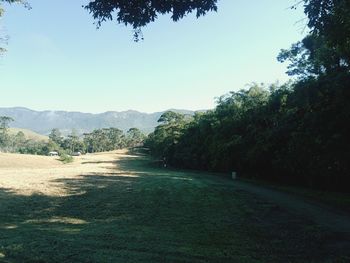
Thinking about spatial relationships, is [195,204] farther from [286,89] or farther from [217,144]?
[217,144]

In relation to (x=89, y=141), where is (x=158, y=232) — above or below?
below

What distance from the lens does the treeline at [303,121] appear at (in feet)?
47.5

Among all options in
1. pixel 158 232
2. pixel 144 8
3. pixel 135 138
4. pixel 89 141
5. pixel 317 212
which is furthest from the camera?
pixel 89 141

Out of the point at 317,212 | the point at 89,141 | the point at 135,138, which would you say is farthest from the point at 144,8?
the point at 89,141

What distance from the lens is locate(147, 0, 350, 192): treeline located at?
47.5ft

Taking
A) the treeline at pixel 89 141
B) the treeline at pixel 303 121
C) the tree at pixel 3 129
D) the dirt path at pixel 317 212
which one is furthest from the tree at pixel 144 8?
the tree at pixel 3 129

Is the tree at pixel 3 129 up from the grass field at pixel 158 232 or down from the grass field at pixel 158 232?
up

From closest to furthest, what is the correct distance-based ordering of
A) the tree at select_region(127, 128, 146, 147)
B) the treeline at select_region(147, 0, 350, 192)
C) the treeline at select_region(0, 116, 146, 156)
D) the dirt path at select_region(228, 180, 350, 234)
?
the dirt path at select_region(228, 180, 350, 234)
the treeline at select_region(147, 0, 350, 192)
the tree at select_region(127, 128, 146, 147)
the treeline at select_region(0, 116, 146, 156)

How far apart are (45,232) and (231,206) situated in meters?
8.76

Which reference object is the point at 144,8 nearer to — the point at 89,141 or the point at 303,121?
the point at 303,121

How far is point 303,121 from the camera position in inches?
955

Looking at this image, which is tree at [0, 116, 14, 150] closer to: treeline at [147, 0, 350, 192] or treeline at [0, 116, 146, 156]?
treeline at [0, 116, 146, 156]

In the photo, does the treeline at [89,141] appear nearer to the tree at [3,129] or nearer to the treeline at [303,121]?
the tree at [3,129]

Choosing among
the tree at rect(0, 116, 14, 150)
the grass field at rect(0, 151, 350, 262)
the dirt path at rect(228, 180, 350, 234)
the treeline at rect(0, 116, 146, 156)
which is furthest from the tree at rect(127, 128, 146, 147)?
the grass field at rect(0, 151, 350, 262)
